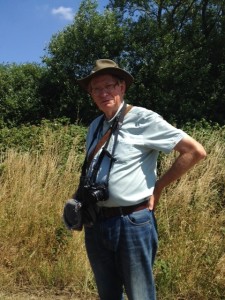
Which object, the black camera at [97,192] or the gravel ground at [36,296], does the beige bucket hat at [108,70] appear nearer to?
the black camera at [97,192]

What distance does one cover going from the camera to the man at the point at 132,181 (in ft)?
8.57

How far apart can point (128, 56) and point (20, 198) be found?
12190mm

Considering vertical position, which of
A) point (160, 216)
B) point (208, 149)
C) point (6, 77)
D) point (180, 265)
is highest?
point (6, 77)

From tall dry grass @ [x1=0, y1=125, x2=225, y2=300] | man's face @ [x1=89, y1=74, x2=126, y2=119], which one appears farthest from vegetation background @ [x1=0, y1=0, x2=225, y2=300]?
man's face @ [x1=89, y1=74, x2=126, y2=119]

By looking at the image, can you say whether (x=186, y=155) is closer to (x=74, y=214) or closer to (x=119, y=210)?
(x=119, y=210)

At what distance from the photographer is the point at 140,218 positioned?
263cm

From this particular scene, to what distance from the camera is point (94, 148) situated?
9.48ft

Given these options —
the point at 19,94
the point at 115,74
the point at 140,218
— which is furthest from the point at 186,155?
the point at 19,94

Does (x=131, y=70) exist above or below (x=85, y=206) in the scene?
above

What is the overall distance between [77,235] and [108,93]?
262cm

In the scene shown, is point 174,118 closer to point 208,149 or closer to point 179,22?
point 179,22

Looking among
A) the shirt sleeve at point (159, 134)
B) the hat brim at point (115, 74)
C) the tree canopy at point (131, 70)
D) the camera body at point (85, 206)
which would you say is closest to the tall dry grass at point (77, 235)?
the camera body at point (85, 206)

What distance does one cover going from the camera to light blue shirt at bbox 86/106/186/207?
2609 mm

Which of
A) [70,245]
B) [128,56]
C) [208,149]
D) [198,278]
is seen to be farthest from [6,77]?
[198,278]
